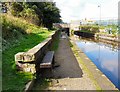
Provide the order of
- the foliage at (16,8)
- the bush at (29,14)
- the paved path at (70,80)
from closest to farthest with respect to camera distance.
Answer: the paved path at (70,80), the bush at (29,14), the foliage at (16,8)

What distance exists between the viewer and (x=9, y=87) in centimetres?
616

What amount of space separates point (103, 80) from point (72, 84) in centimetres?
130

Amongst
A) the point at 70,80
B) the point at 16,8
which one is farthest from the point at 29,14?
the point at 70,80

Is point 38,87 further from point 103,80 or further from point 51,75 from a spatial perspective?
point 103,80

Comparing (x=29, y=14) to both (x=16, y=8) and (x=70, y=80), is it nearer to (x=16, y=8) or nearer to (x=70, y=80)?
(x=16, y=8)

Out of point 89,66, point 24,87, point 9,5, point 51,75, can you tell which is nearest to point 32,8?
point 9,5

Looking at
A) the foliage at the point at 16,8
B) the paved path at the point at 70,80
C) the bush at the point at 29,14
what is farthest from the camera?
the foliage at the point at 16,8

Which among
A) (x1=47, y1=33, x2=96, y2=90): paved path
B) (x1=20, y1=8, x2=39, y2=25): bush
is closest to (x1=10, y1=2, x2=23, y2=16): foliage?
(x1=20, y1=8, x2=39, y2=25): bush

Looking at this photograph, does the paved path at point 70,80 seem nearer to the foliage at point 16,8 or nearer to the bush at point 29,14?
the bush at point 29,14

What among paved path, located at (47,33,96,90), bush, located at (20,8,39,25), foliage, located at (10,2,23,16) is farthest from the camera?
foliage, located at (10,2,23,16)

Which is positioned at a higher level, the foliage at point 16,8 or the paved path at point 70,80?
the foliage at point 16,8

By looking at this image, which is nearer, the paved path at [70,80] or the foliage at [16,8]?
the paved path at [70,80]

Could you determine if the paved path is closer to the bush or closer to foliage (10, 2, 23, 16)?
the bush

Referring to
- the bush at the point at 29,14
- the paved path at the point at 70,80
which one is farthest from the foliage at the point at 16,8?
the paved path at the point at 70,80
